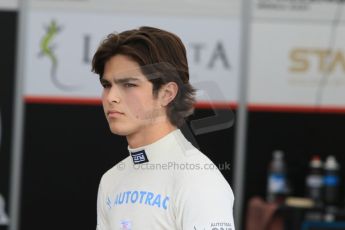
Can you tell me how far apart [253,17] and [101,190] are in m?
3.18

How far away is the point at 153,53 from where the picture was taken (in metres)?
1.85

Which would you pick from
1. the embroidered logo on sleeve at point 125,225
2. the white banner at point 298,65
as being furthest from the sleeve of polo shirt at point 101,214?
the white banner at point 298,65

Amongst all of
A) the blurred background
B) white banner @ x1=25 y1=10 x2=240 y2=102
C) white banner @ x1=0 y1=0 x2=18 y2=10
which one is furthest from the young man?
white banner @ x1=0 y1=0 x2=18 y2=10

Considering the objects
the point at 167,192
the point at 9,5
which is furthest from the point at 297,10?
the point at 167,192

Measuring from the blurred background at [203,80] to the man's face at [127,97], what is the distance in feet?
9.29

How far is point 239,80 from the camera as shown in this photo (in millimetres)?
5047

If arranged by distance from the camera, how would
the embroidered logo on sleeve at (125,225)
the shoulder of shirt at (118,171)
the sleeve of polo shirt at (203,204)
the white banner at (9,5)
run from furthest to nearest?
1. the white banner at (9,5)
2. the shoulder of shirt at (118,171)
3. the embroidered logo on sleeve at (125,225)
4. the sleeve of polo shirt at (203,204)

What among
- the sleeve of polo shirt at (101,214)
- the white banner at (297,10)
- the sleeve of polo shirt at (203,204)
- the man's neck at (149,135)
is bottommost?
the sleeve of polo shirt at (101,214)

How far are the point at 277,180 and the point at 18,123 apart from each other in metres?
1.75

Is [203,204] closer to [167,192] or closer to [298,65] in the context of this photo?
[167,192]

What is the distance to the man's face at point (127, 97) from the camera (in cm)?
189

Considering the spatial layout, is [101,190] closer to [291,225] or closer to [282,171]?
[291,225]

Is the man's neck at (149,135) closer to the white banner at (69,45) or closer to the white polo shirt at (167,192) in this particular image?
the white polo shirt at (167,192)

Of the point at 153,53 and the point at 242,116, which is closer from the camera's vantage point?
the point at 153,53
